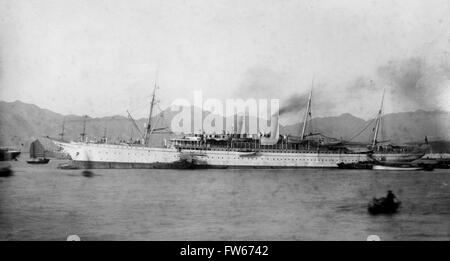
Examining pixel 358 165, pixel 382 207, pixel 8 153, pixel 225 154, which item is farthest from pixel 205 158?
pixel 382 207

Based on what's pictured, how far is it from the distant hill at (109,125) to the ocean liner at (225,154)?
111 inches

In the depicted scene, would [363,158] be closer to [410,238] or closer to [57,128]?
[410,238]

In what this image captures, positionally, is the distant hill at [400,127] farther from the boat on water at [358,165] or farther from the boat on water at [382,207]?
the boat on water at [358,165]

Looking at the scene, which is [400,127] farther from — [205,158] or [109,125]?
[205,158]

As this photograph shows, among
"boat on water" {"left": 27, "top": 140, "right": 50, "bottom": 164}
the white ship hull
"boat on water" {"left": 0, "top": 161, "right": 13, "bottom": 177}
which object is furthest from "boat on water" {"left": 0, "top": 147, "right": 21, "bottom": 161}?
the white ship hull

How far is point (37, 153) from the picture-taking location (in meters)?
9.27

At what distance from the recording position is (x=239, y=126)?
25.1ft

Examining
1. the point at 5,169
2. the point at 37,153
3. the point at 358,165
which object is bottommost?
the point at 358,165

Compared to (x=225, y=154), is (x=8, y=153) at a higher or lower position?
higher

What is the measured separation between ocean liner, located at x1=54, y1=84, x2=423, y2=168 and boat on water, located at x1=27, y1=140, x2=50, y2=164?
1.26 m

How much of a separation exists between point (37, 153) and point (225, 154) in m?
6.97

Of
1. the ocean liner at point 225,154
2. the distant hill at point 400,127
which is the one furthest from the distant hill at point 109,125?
the ocean liner at point 225,154

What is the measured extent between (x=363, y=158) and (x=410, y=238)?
7.07 meters
